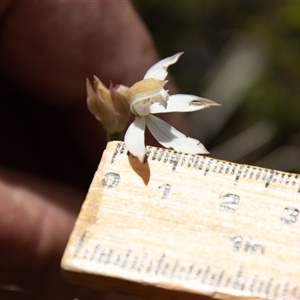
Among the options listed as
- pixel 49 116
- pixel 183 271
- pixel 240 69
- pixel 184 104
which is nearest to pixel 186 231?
pixel 183 271

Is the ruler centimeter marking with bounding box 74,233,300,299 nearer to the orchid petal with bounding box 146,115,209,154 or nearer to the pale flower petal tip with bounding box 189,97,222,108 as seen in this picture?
the orchid petal with bounding box 146,115,209,154

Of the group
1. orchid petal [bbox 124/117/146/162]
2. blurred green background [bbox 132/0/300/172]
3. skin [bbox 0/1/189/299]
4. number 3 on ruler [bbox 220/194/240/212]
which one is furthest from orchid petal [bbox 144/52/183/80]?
blurred green background [bbox 132/0/300/172]

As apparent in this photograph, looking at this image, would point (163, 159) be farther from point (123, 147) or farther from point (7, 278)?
point (7, 278)

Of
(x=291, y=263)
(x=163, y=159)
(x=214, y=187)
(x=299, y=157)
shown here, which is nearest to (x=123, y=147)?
(x=163, y=159)

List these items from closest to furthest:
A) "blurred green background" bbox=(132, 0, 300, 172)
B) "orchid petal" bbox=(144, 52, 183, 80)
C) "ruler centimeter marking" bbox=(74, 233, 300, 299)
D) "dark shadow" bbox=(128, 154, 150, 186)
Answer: "ruler centimeter marking" bbox=(74, 233, 300, 299), "dark shadow" bbox=(128, 154, 150, 186), "orchid petal" bbox=(144, 52, 183, 80), "blurred green background" bbox=(132, 0, 300, 172)

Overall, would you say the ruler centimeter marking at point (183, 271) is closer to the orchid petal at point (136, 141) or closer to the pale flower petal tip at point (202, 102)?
the orchid petal at point (136, 141)

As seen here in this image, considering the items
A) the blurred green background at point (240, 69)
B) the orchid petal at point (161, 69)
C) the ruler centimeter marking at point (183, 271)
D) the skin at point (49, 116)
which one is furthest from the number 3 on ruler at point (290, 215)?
the blurred green background at point (240, 69)

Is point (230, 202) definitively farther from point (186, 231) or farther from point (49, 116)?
point (49, 116)
